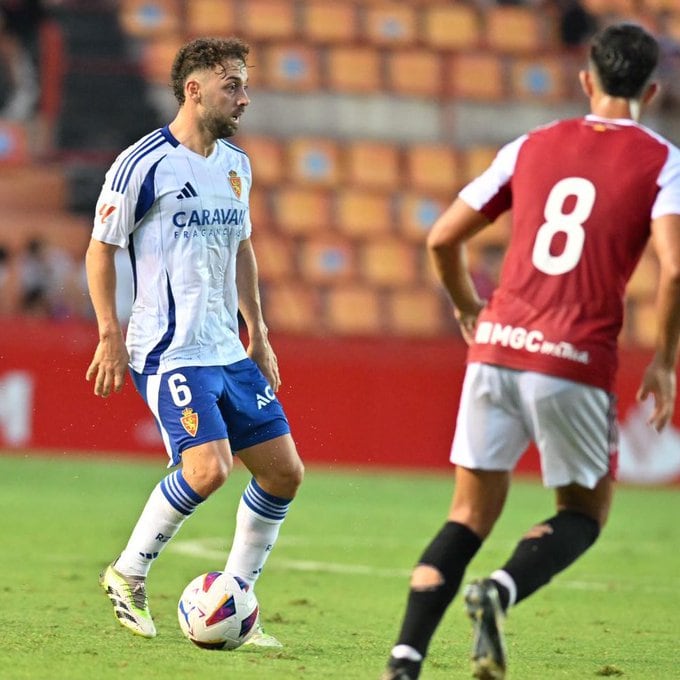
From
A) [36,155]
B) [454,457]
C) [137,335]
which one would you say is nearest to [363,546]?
[137,335]

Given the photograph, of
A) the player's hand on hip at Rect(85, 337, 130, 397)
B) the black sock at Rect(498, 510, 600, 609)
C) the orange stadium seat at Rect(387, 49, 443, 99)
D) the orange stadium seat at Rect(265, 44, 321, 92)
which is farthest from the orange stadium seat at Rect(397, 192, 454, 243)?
the black sock at Rect(498, 510, 600, 609)

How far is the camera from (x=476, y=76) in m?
18.1

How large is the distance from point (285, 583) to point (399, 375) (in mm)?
6431

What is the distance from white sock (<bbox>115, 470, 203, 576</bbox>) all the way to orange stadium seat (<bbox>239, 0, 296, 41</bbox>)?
506 inches

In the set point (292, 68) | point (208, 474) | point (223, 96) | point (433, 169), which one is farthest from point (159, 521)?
point (292, 68)

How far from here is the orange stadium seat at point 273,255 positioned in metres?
15.9

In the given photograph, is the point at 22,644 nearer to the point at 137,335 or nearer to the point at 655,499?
the point at 137,335

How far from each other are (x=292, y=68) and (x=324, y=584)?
35.8 feet

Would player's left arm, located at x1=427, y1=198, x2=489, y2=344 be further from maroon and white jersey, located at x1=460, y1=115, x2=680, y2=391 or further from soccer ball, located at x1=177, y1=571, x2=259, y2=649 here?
soccer ball, located at x1=177, y1=571, x2=259, y2=649

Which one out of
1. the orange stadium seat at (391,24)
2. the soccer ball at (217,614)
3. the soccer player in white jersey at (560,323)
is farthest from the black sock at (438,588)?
the orange stadium seat at (391,24)

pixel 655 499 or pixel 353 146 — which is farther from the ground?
pixel 353 146

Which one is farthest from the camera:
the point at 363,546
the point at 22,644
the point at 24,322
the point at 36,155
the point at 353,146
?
the point at 353,146

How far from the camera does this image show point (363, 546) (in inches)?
368

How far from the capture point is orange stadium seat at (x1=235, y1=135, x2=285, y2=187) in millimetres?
16906
